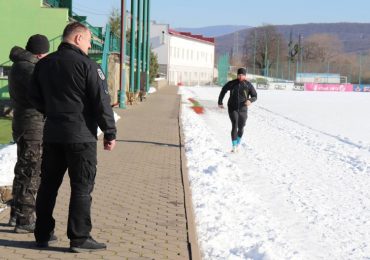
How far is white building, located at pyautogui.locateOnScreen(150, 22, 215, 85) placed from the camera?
293 ft

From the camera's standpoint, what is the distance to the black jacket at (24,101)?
17.7 ft

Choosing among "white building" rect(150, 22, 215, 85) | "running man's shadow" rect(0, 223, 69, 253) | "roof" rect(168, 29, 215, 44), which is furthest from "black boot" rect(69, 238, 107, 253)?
"roof" rect(168, 29, 215, 44)

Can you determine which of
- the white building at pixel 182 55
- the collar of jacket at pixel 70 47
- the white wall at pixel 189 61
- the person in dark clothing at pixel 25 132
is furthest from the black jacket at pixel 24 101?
the white wall at pixel 189 61

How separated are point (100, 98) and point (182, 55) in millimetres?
92571

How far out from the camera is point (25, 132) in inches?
214

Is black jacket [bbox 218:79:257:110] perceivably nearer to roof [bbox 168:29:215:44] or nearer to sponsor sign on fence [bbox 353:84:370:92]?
sponsor sign on fence [bbox 353:84:370:92]

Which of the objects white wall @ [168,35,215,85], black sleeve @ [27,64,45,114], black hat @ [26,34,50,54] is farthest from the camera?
white wall @ [168,35,215,85]

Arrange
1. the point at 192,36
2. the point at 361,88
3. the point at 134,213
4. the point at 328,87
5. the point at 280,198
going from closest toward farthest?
the point at 134,213
the point at 280,198
the point at 361,88
the point at 328,87
the point at 192,36

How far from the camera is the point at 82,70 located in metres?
4.61

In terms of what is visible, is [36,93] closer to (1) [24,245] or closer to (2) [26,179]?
(2) [26,179]

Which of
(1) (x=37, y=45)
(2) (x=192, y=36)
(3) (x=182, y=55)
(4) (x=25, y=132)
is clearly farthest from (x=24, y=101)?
(2) (x=192, y=36)

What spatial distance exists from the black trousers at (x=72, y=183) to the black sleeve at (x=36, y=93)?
0.35m

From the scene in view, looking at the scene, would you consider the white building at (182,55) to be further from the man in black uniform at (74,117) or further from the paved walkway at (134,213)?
the man in black uniform at (74,117)

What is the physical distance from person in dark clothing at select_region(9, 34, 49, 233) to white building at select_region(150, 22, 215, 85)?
3262 inches
